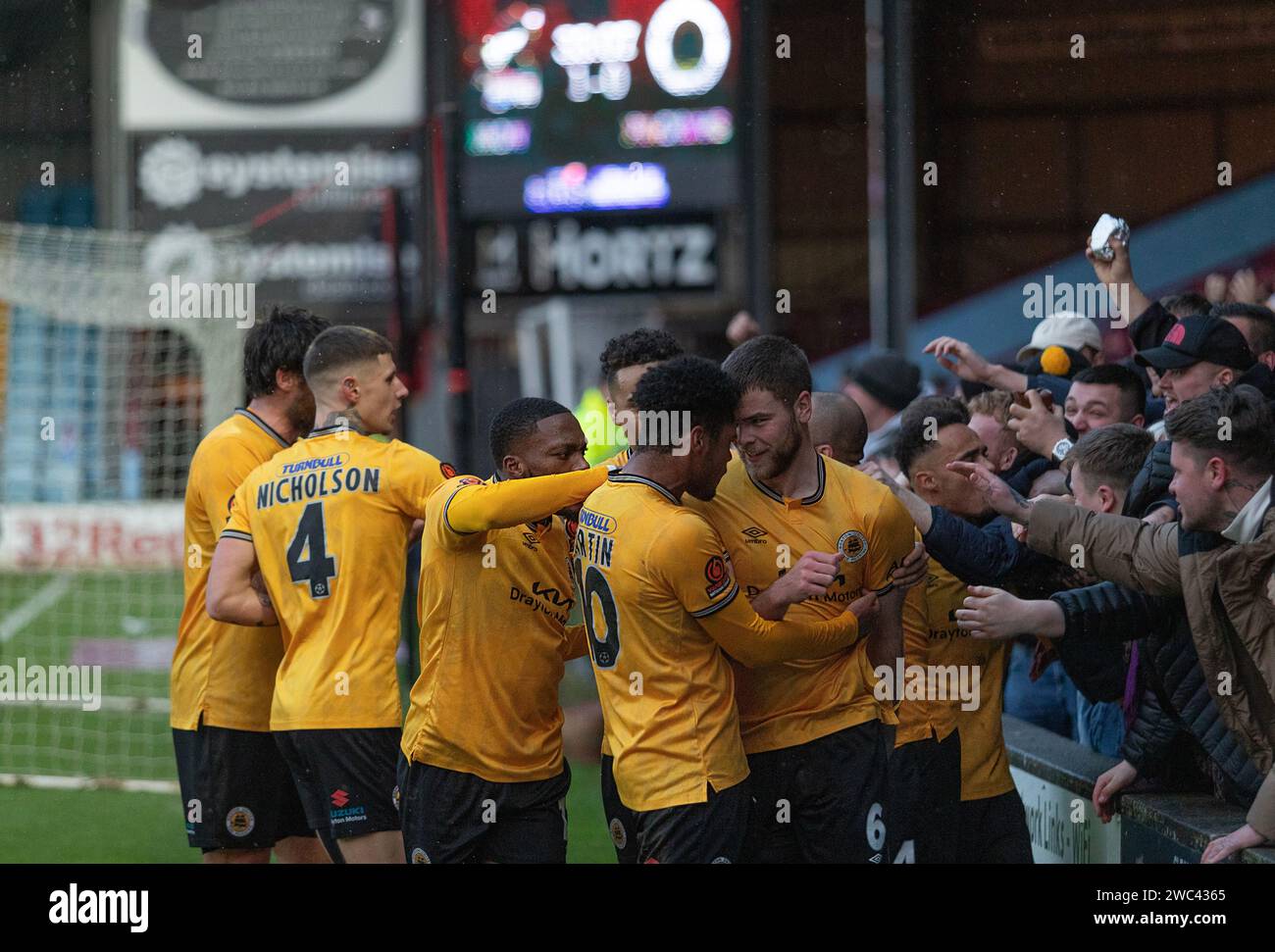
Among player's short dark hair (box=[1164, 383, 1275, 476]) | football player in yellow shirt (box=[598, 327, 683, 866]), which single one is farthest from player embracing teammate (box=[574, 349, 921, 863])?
player's short dark hair (box=[1164, 383, 1275, 476])

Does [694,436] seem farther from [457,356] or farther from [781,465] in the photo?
[457,356]

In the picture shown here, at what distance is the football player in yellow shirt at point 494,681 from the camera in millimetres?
3779

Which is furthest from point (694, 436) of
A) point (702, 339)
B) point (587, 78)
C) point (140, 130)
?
point (140, 130)

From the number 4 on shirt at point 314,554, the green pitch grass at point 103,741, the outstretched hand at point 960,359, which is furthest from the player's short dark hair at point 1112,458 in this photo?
the green pitch grass at point 103,741

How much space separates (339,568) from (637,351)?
96 centimetres

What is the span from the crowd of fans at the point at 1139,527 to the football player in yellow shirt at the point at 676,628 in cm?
71

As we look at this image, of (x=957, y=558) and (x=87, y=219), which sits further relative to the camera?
(x=87, y=219)

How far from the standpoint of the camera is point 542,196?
12594mm

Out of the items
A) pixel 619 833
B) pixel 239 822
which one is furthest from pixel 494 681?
pixel 239 822

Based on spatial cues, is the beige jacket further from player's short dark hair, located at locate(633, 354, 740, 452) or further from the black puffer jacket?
player's short dark hair, located at locate(633, 354, 740, 452)

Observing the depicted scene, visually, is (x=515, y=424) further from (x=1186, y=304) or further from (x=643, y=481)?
(x=1186, y=304)

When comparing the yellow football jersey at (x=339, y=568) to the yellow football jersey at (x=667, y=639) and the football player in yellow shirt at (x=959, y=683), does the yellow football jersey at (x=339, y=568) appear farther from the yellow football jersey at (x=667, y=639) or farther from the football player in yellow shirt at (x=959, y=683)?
the football player in yellow shirt at (x=959, y=683)
